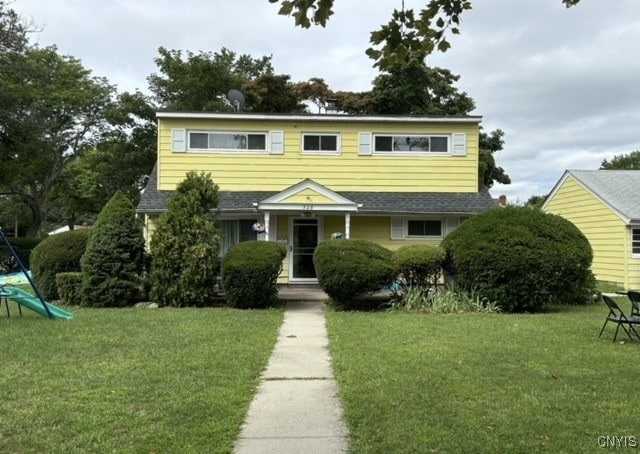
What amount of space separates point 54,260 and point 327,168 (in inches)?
337

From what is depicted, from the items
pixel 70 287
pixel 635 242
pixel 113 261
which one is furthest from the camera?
pixel 635 242

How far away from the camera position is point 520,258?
12.0 metres

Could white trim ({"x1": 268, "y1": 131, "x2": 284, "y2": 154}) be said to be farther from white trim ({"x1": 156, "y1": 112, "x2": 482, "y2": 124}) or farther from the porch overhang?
the porch overhang

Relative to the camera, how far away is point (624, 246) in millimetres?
18844

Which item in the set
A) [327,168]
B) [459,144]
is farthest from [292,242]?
[459,144]

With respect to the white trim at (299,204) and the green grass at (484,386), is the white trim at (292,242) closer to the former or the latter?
the white trim at (299,204)

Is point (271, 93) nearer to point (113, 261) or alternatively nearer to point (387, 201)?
point (387, 201)

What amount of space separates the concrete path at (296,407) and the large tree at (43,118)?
69.6ft

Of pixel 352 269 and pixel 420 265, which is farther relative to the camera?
pixel 420 265

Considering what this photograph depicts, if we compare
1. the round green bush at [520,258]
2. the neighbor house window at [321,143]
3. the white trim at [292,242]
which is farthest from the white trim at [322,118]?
the round green bush at [520,258]

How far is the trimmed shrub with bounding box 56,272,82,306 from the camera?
13250 mm

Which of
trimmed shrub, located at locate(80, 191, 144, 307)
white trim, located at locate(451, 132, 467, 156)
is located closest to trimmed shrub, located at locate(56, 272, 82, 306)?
trimmed shrub, located at locate(80, 191, 144, 307)

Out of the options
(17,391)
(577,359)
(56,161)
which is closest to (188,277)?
(17,391)

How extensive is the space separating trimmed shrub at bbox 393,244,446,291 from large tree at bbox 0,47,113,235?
63.4ft
